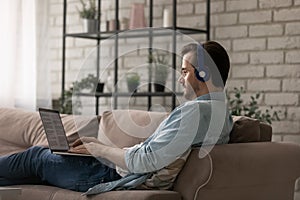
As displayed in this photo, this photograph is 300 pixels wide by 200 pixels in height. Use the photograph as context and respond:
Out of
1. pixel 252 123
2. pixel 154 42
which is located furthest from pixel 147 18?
pixel 252 123

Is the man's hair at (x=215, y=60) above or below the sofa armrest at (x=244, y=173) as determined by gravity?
above

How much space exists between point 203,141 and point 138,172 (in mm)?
310

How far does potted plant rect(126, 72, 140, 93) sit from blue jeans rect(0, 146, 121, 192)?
4.75 ft

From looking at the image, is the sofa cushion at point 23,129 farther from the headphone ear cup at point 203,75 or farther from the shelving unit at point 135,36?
the headphone ear cup at point 203,75

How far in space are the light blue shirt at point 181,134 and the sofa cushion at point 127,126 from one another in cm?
46

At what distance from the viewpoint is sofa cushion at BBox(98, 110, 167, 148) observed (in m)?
3.52

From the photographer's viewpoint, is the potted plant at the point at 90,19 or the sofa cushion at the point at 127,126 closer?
the sofa cushion at the point at 127,126

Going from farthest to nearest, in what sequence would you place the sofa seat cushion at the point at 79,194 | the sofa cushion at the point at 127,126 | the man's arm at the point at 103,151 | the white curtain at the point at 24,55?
the white curtain at the point at 24,55
the sofa cushion at the point at 127,126
the man's arm at the point at 103,151
the sofa seat cushion at the point at 79,194

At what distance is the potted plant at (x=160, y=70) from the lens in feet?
15.5

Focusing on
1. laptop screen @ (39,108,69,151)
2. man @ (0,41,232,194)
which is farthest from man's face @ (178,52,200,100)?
laptop screen @ (39,108,69,151)

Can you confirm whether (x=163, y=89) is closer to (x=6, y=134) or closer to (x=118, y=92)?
(x=118, y=92)

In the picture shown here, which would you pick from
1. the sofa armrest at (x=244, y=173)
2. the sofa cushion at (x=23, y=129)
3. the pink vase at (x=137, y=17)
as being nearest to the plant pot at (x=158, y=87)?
the pink vase at (x=137, y=17)

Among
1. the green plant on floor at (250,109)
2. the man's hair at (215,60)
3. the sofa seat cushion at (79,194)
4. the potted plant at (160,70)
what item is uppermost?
the man's hair at (215,60)

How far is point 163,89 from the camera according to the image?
15.7ft
